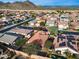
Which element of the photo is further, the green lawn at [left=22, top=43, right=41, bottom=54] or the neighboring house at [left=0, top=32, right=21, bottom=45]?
the neighboring house at [left=0, top=32, right=21, bottom=45]

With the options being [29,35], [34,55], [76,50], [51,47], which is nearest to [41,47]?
[51,47]

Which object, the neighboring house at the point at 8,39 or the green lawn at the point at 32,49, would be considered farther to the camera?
the neighboring house at the point at 8,39

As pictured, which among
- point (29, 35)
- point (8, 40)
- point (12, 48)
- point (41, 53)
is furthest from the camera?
point (29, 35)

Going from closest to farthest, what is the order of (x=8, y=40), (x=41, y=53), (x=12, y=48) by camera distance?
(x=41, y=53) → (x=12, y=48) → (x=8, y=40)

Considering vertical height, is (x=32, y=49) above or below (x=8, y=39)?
below

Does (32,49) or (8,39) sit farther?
(8,39)

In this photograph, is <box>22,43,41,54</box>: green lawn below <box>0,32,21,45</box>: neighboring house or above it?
below

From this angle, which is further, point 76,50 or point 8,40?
point 8,40

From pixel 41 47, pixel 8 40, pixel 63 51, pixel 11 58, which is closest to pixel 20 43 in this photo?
pixel 8 40

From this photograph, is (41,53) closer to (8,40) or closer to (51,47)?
(51,47)

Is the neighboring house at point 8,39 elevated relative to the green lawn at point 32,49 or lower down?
elevated
